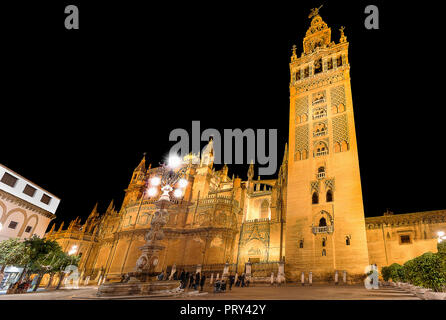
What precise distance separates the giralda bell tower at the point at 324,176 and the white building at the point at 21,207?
26413mm

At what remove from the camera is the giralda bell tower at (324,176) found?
20.5 meters

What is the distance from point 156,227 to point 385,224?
24.6 metres

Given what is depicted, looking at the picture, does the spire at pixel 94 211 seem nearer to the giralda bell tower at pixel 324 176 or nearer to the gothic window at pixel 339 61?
the giralda bell tower at pixel 324 176

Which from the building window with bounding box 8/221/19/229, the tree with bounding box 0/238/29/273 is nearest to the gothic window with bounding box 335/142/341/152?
the tree with bounding box 0/238/29/273

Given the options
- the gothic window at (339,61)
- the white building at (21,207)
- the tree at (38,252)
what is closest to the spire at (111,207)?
the white building at (21,207)

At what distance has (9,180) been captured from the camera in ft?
78.2

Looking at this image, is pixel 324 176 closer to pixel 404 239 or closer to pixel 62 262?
pixel 404 239

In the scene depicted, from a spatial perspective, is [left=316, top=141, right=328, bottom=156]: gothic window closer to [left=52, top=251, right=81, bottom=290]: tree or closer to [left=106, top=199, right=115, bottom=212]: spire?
[left=52, top=251, right=81, bottom=290]: tree

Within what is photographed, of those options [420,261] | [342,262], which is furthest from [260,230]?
[420,261]

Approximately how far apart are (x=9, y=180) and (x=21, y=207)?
2.96 meters

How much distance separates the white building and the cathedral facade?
11.3 metres

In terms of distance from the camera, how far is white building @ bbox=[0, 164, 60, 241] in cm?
2280
